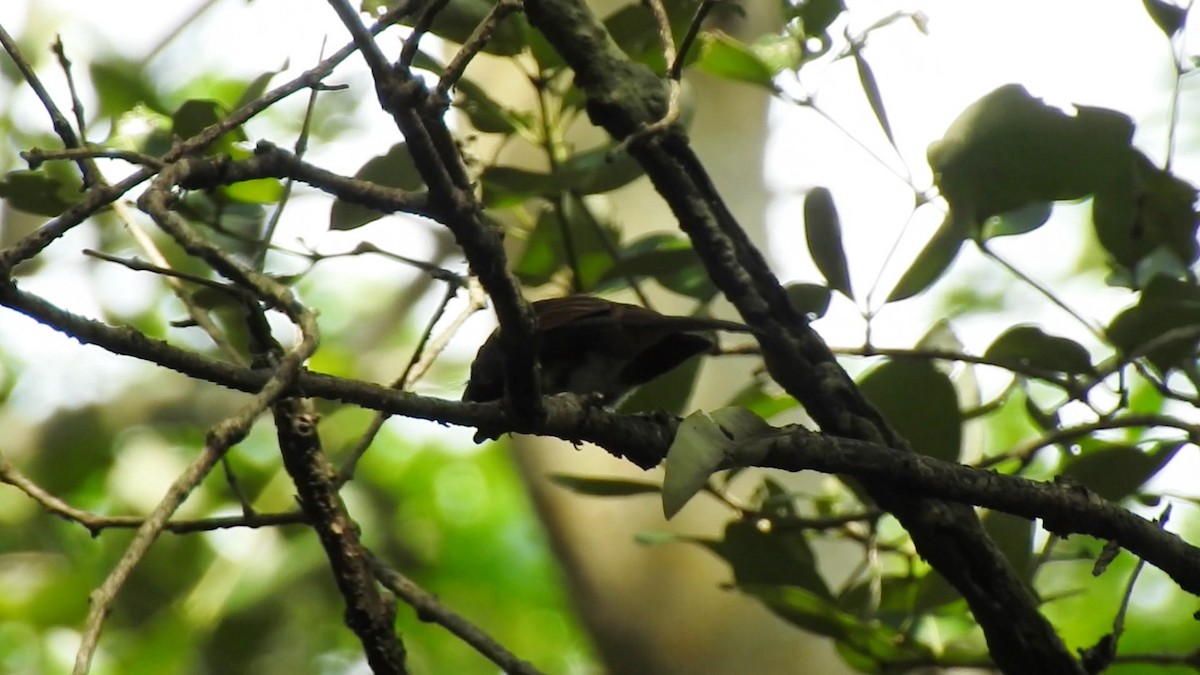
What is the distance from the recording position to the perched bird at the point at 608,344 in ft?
5.79

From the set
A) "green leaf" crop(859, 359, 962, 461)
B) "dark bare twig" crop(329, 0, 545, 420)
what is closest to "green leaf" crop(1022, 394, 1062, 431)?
"green leaf" crop(859, 359, 962, 461)

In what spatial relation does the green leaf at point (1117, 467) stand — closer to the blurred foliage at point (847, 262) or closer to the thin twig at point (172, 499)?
the blurred foliage at point (847, 262)

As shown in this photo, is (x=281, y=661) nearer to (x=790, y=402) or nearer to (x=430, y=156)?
(x=790, y=402)

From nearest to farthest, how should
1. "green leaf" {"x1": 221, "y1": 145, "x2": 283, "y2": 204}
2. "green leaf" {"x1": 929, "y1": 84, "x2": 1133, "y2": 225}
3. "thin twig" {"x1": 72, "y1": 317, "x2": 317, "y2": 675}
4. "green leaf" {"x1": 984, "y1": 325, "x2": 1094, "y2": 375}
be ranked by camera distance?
"thin twig" {"x1": 72, "y1": 317, "x2": 317, "y2": 675}
"green leaf" {"x1": 929, "y1": 84, "x2": 1133, "y2": 225}
"green leaf" {"x1": 984, "y1": 325, "x2": 1094, "y2": 375}
"green leaf" {"x1": 221, "y1": 145, "x2": 283, "y2": 204}

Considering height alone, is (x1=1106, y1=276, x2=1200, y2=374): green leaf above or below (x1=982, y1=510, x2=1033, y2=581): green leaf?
above

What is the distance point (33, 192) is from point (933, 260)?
49.2 inches

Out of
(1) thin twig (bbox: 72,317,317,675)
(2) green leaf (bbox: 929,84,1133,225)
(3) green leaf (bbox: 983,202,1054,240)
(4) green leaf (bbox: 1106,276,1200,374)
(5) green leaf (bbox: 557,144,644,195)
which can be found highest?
(5) green leaf (bbox: 557,144,644,195)

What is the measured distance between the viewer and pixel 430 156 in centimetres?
86

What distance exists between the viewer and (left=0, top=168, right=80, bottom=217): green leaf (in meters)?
1.66

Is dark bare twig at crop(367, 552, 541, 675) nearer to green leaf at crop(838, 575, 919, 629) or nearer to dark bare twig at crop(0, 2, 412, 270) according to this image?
green leaf at crop(838, 575, 919, 629)

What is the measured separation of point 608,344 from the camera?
182cm

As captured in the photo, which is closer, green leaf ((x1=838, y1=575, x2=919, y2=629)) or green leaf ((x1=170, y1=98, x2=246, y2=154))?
green leaf ((x1=170, y1=98, x2=246, y2=154))

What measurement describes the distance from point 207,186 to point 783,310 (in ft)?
2.59

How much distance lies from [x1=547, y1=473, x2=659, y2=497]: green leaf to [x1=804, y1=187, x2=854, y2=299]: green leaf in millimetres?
397
